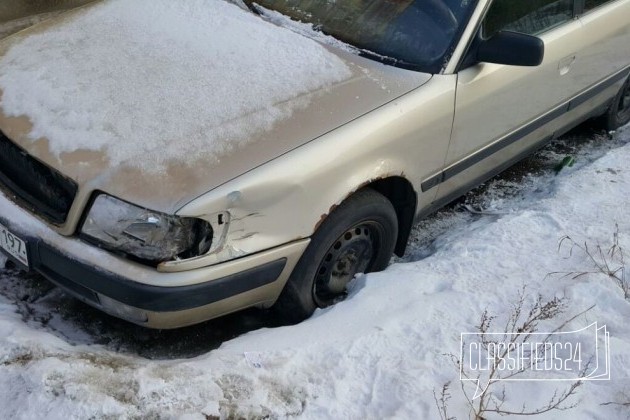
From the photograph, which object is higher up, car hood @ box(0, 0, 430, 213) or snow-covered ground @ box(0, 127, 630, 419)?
car hood @ box(0, 0, 430, 213)

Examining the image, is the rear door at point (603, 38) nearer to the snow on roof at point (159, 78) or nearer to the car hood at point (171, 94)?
the car hood at point (171, 94)

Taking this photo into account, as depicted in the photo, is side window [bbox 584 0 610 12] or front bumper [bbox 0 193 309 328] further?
side window [bbox 584 0 610 12]

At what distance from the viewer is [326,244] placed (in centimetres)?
299

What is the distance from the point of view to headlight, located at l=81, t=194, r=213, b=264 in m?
2.57

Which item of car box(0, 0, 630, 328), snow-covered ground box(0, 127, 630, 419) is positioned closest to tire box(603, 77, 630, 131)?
car box(0, 0, 630, 328)

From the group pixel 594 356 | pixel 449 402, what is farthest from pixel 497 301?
pixel 449 402

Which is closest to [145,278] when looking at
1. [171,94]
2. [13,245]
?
[13,245]

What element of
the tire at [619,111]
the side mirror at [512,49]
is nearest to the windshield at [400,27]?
the side mirror at [512,49]

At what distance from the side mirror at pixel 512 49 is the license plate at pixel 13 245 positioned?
2103 mm

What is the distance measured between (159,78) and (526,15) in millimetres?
1871

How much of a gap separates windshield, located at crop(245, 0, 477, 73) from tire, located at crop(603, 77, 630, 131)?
208 cm

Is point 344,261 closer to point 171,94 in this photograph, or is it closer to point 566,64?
point 171,94

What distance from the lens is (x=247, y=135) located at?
9.03 feet

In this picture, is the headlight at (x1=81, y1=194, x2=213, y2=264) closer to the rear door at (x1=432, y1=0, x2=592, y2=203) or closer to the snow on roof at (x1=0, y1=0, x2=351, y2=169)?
the snow on roof at (x1=0, y1=0, x2=351, y2=169)
